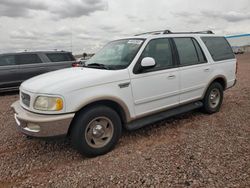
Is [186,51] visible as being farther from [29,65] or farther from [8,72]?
[8,72]

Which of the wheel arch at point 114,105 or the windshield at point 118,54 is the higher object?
the windshield at point 118,54

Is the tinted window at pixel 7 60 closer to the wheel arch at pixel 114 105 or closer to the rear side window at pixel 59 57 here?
the rear side window at pixel 59 57

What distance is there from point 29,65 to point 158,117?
261 inches

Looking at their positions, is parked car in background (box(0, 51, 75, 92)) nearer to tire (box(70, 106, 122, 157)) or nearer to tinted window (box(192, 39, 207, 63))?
tinted window (box(192, 39, 207, 63))

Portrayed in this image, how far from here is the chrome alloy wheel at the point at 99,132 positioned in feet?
11.8

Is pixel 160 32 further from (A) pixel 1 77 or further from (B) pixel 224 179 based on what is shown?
(A) pixel 1 77

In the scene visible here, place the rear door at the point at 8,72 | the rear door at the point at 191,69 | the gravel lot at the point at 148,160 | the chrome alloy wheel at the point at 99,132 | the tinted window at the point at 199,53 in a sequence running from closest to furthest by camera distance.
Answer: the gravel lot at the point at 148,160
the chrome alloy wheel at the point at 99,132
the rear door at the point at 191,69
the tinted window at the point at 199,53
the rear door at the point at 8,72

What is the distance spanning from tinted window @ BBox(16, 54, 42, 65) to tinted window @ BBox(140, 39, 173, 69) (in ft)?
21.0

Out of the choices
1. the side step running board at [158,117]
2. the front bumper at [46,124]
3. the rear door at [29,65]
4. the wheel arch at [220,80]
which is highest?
the rear door at [29,65]

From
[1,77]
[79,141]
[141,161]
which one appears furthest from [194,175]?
[1,77]

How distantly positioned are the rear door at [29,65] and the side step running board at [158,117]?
20.8 feet

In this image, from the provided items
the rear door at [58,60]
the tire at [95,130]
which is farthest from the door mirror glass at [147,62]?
the rear door at [58,60]

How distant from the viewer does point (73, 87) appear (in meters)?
3.35

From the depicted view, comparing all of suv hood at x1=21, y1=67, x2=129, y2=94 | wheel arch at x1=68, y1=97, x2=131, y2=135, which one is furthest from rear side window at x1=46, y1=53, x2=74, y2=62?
wheel arch at x1=68, y1=97, x2=131, y2=135
